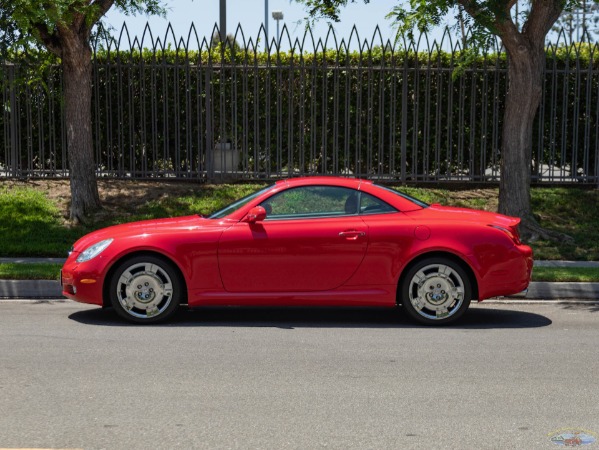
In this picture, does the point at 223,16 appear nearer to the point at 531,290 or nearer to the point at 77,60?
the point at 77,60

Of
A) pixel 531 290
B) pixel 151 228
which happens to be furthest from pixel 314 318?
pixel 531 290

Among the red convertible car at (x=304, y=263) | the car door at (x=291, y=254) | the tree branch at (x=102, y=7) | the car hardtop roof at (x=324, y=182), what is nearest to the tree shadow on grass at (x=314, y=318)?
the red convertible car at (x=304, y=263)

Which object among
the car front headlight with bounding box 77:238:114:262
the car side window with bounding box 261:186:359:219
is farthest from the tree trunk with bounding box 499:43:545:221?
the car front headlight with bounding box 77:238:114:262

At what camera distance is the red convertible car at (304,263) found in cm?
919

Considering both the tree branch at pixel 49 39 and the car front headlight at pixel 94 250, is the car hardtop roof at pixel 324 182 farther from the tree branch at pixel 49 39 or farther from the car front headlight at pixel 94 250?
the tree branch at pixel 49 39

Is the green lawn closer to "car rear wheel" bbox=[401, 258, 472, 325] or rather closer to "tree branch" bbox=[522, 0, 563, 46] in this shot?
"tree branch" bbox=[522, 0, 563, 46]

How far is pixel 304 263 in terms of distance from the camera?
9203 millimetres

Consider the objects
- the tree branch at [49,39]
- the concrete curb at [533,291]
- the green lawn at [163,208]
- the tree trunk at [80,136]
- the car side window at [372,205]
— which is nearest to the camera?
the car side window at [372,205]

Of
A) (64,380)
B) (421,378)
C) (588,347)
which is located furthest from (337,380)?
(588,347)

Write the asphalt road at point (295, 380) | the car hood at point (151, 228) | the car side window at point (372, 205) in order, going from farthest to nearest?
the car side window at point (372, 205) < the car hood at point (151, 228) < the asphalt road at point (295, 380)

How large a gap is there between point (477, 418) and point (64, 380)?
287 cm

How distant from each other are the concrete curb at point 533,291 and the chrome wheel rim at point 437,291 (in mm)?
2306

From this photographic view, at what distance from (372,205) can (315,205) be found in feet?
1.81

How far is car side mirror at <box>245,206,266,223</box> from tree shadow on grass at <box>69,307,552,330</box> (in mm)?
1001
